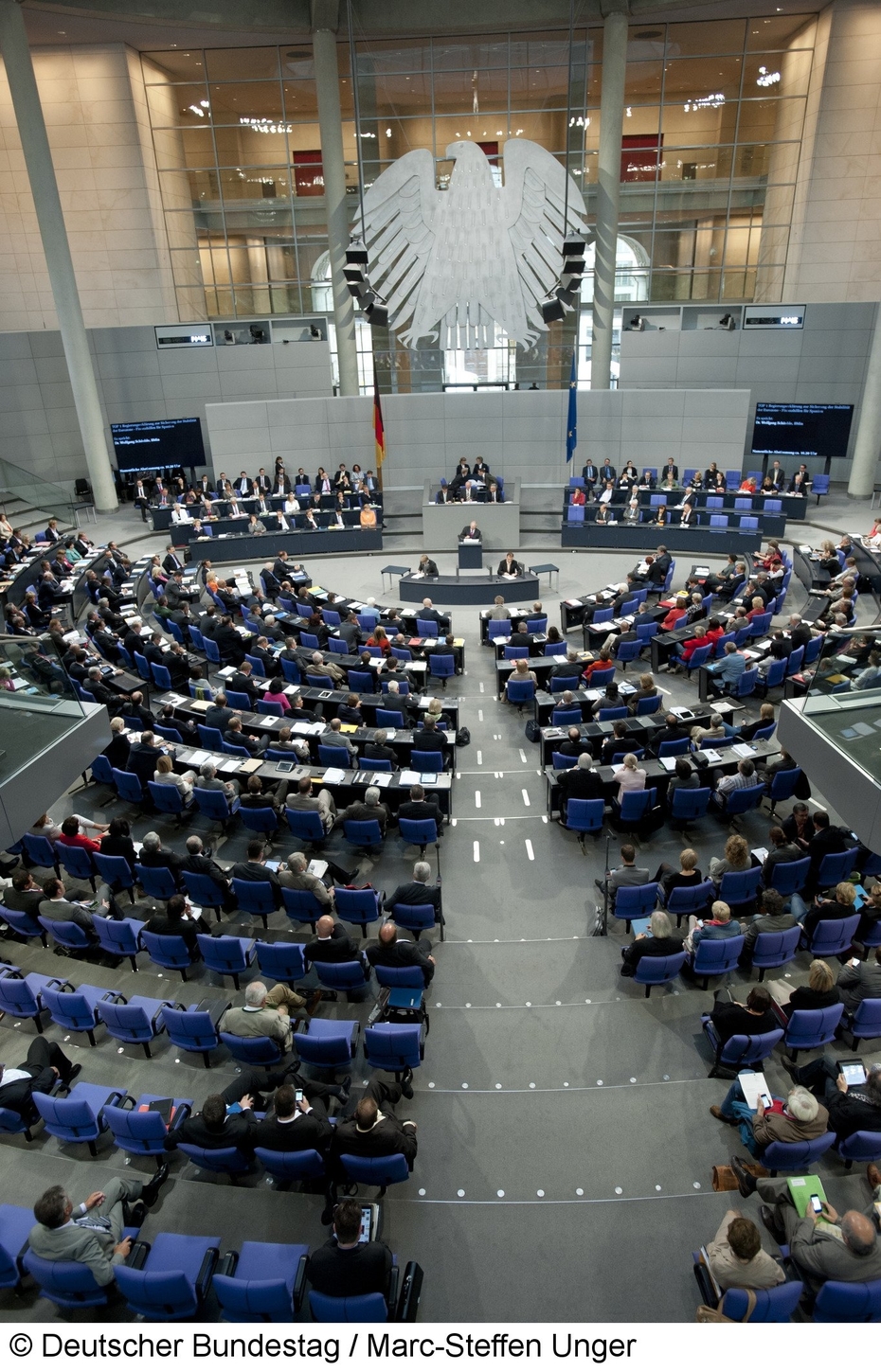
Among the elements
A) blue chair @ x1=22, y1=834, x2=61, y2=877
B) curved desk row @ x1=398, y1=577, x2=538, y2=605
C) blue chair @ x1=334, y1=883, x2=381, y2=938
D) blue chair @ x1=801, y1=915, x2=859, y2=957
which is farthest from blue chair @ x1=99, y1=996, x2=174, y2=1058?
curved desk row @ x1=398, y1=577, x2=538, y2=605

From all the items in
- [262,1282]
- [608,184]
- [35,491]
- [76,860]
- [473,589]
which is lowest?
[473,589]

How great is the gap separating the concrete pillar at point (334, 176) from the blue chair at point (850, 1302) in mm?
25688

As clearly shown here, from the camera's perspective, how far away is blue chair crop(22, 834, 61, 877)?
954cm

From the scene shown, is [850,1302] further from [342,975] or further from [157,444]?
[157,444]

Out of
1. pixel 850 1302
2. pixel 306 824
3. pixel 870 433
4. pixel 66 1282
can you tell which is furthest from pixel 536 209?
pixel 66 1282

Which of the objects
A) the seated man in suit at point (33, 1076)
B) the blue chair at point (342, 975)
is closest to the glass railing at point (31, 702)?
the seated man in suit at point (33, 1076)

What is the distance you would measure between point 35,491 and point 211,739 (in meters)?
16.2

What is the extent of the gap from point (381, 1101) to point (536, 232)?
66.1 ft

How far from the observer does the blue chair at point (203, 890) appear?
876cm

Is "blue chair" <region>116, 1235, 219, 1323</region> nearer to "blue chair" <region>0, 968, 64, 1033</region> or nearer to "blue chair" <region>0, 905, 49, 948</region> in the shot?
"blue chair" <region>0, 968, 64, 1033</region>

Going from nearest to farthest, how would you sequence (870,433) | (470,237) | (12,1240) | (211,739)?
(12,1240), (211,739), (470,237), (870,433)

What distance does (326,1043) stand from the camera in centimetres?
677

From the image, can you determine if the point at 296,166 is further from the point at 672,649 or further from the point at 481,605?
the point at 672,649

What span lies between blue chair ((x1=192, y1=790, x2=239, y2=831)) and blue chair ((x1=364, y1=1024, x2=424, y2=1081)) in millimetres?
4204
